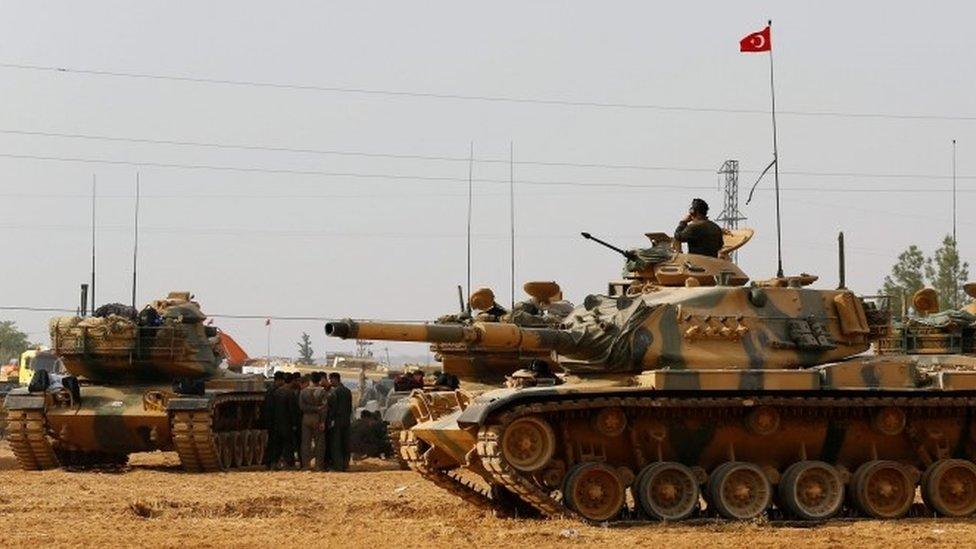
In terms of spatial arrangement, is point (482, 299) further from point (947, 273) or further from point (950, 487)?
point (947, 273)

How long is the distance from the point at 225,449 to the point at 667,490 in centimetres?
1304

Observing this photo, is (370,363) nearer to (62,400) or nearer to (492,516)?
(62,400)

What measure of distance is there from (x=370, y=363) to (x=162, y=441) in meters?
61.4

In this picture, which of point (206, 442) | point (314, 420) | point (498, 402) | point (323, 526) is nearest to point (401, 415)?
point (323, 526)

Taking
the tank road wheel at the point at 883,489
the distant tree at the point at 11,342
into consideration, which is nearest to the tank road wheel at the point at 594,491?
the tank road wheel at the point at 883,489

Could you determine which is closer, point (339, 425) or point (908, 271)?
point (339, 425)

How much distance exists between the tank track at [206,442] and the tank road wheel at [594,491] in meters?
11.2

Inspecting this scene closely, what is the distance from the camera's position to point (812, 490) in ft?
68.6

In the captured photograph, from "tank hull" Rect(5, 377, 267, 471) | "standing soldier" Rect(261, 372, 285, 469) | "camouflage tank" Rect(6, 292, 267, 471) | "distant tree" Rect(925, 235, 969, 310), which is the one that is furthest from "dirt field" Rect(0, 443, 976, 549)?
"distant tree" Rect(925, 235, 969, 310)

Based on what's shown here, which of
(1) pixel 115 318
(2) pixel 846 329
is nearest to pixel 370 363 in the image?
(1) pixel 115 318

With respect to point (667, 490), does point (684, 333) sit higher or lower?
higher

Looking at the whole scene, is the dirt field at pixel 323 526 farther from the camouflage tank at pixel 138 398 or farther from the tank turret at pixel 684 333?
the camouflage tank at pixel 138 398

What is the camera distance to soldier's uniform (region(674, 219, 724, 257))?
2333cm

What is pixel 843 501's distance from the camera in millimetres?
21234
